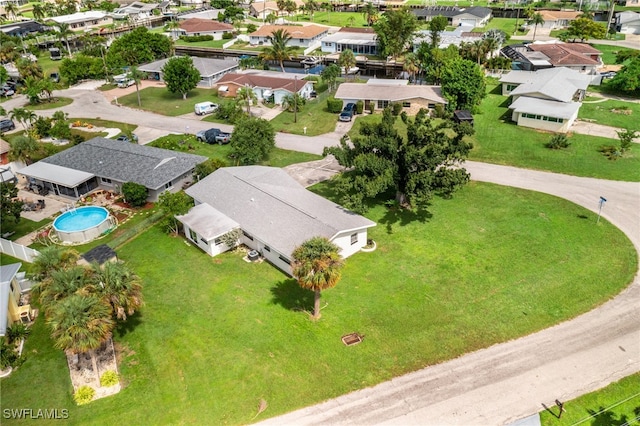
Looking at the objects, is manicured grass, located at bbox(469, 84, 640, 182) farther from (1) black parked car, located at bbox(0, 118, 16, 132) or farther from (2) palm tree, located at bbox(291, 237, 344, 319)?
(1) black parked car, located at bbox(0, 118, 16, 132)

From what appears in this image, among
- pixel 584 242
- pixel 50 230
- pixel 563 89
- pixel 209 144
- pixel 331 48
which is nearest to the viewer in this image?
pixel 584 242

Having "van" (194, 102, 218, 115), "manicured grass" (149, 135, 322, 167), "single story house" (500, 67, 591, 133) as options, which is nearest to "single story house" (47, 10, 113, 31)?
"van" (194, 102, 218, 115)

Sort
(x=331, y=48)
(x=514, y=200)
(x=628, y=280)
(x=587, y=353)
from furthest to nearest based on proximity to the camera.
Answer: (x=331, y=48) → (x=514, y=200) → (x=628, y=280) → (x=587, y=353)

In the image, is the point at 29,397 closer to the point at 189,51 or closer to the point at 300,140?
the point at 300,140

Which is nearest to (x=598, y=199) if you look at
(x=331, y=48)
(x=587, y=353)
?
(x=587, y=353)

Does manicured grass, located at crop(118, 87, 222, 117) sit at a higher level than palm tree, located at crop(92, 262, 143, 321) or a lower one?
lower

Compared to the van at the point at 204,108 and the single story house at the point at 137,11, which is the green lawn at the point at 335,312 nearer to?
the van at the point at 204,108

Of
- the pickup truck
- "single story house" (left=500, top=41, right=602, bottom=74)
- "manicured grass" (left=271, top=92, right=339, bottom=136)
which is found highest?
"single story house" (left=500, top=41, right=602, bottom=74)

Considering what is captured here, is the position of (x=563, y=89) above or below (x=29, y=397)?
above
